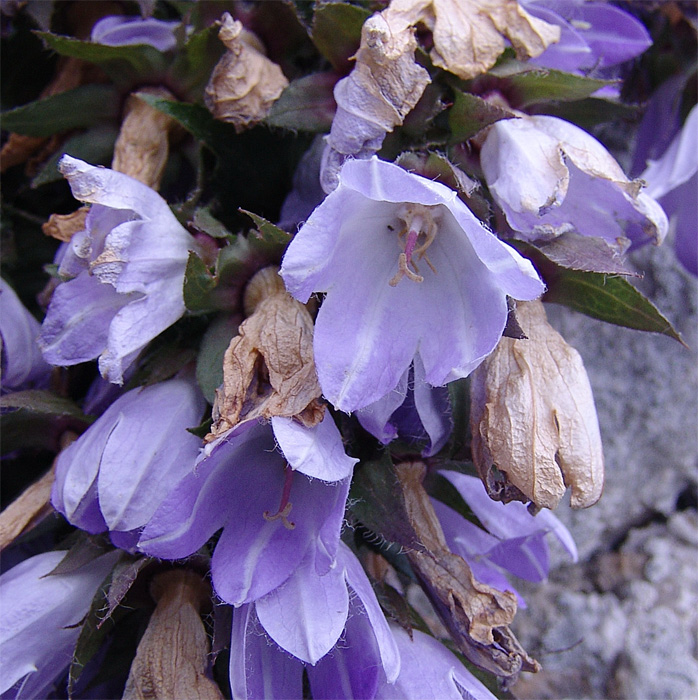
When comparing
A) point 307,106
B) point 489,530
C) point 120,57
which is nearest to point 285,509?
point 489,530

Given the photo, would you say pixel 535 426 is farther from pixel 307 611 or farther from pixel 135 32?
pixel 135 32

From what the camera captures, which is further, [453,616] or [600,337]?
[600,337]

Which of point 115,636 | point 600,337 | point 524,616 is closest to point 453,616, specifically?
point 115,636

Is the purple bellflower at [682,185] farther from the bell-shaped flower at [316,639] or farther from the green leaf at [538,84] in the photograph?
the bell-shaped flower at [316,639]

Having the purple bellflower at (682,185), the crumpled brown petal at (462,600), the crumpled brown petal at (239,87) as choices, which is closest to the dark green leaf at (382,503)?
the crumpled brown petal at (462,600)

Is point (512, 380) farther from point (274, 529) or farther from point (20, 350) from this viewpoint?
point (20, 350)

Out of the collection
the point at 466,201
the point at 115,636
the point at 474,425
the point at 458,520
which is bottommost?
the point at 115,636

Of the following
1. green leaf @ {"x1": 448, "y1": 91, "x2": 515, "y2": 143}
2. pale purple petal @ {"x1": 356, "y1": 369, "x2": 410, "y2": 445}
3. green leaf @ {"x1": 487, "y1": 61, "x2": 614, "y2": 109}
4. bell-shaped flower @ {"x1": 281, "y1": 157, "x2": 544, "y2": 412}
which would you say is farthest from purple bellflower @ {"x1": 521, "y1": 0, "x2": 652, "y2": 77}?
pale purple petal @ {"x1": 356, "y1": 369, "x2": 410, "y2": 445}
